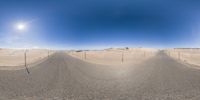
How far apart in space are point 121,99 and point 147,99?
133 centimetres

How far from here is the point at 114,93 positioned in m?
11.6

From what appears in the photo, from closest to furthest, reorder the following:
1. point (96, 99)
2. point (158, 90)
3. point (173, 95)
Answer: point (96, 99) < point (173, 95) < point (158, 90)

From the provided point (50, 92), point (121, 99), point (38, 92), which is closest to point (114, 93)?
point (121, 99)

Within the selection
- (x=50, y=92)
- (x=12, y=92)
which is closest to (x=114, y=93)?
(x=50, y=92)

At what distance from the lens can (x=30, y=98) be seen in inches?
402

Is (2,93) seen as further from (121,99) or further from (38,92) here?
(121,99)

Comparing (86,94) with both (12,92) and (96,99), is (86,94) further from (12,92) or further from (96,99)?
(12,92)

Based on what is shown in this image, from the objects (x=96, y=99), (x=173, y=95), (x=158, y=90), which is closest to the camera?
(x=96, y=99)

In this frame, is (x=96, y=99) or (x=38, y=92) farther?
(x=38, y=92)

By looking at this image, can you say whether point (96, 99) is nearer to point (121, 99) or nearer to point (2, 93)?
point (121, 99)

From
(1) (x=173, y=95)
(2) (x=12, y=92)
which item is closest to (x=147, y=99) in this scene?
(1) (x=173, y=95)

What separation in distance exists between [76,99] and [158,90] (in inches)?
212

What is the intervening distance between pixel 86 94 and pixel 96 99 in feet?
4.33

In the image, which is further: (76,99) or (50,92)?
(50,92)
